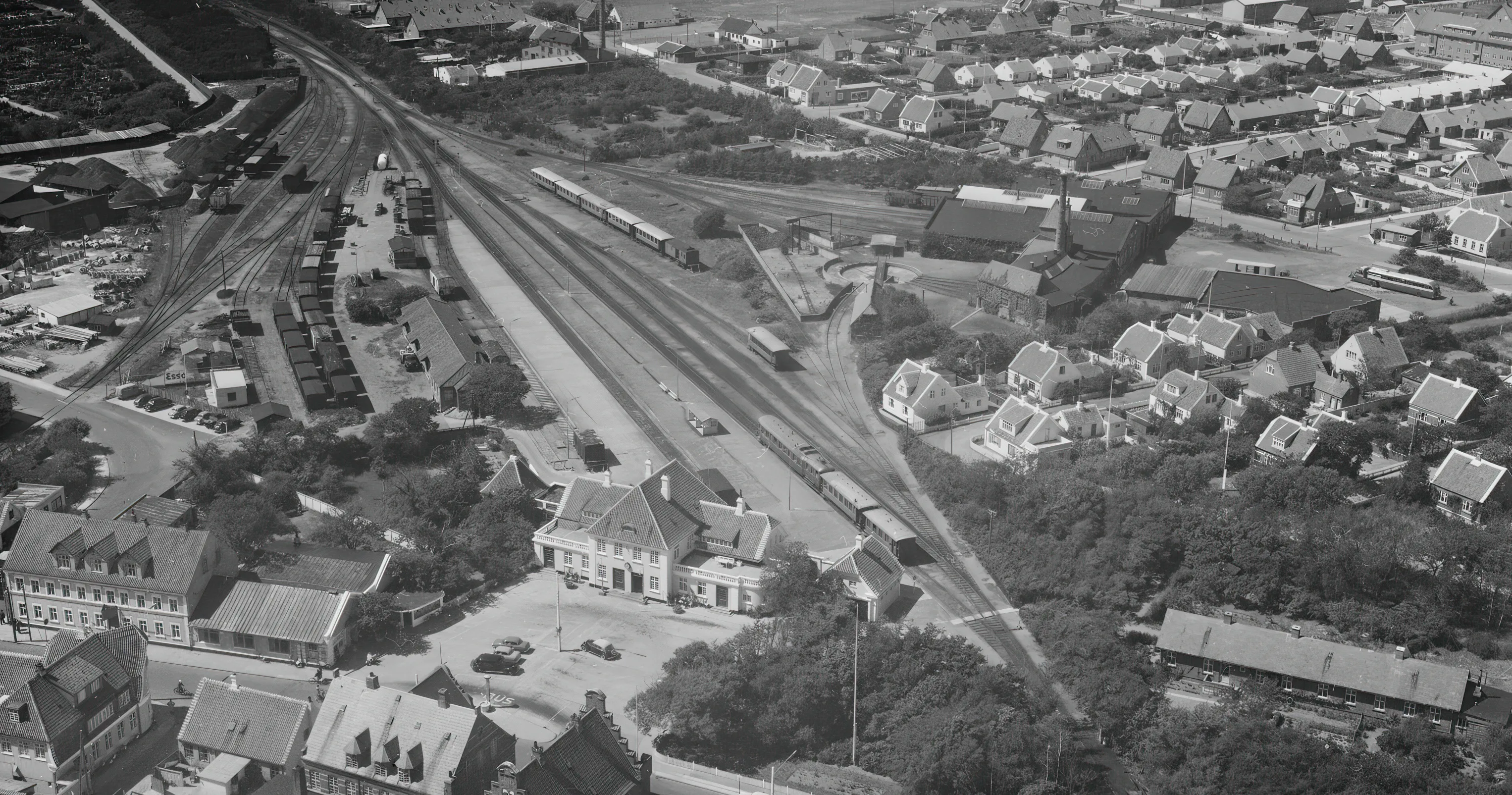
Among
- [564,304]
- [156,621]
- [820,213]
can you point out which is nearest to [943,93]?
[820,213]

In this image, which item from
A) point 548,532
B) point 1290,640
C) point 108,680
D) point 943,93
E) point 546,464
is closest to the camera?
point 108,680

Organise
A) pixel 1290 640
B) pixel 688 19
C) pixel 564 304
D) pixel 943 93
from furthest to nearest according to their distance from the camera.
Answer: pixel 688 19
pixel 943 93
pixel 564 304
pixel 1290 640

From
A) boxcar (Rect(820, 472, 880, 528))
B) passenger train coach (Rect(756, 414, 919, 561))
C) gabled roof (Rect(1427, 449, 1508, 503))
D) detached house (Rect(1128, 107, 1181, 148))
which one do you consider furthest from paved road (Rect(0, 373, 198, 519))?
detached house (Rect(1128, 107, 1181, 148))

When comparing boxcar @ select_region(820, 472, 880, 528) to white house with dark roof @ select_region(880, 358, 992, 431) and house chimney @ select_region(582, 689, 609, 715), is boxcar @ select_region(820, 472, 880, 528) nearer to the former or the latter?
white house with dark roof @ select_region(880, 358, 992, 431)

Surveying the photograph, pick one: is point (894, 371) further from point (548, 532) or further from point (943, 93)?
point (943, 93)

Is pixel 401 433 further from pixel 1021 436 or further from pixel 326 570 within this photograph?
pixel 1021 436
